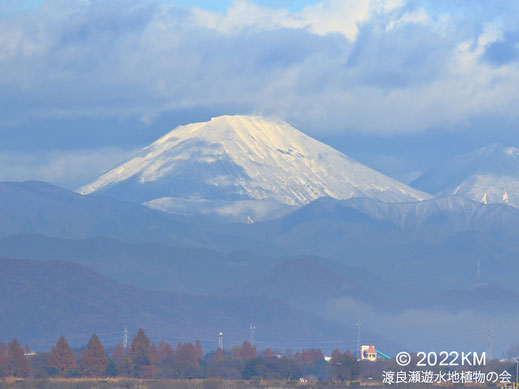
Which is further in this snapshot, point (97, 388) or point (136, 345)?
point (136, 345)

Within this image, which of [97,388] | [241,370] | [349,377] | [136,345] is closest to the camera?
[97,388]

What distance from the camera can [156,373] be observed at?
17262 cm

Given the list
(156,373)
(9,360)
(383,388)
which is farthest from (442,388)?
(9,360)

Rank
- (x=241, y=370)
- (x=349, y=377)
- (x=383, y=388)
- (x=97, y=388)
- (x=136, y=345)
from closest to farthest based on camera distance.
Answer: (x=97, y=388), (x=383, y=388), (x=349, y=377), (x=136, y=345), (x=241, y=370)

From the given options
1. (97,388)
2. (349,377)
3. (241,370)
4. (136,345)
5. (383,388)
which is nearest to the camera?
(97,388)

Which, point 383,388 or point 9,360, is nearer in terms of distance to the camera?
point 383,388

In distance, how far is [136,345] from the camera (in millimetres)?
176000

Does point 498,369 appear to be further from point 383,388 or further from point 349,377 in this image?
point 383,388

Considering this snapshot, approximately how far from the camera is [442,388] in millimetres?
131250

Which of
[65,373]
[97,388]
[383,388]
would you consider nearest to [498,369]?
[383,388]

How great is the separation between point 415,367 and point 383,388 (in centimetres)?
4823

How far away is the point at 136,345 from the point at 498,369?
177 ft

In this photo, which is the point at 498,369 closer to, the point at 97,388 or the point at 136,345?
the point at 136,345

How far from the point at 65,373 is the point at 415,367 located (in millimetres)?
52012
